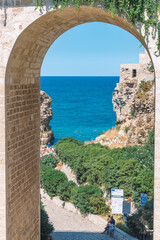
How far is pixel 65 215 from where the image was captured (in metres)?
16.2

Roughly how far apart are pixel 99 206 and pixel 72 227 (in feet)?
4.84

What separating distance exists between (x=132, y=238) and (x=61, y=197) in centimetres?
574

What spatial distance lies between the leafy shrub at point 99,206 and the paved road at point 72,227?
2.07 feet

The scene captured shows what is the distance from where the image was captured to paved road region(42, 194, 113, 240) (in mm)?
13938

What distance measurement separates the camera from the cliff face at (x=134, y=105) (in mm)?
19516

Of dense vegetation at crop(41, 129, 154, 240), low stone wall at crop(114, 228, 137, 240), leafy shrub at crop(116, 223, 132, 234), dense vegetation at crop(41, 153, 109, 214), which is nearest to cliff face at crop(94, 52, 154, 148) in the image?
dense vegetation at crop(41, 129, 154, 240)

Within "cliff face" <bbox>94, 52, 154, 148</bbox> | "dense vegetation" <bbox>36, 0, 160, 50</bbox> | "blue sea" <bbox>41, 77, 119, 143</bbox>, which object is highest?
"dense vegetation" <bbox>36, 0, 160, 50</bbox>

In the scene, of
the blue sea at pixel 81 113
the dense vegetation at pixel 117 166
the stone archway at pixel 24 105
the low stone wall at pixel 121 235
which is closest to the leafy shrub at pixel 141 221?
the low stone wall at pixel 121 235

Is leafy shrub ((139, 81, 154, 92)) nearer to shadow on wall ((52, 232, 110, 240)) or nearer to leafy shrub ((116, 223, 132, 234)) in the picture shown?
leafy shrub ((116, 223, 132, 234))

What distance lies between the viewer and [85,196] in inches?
605

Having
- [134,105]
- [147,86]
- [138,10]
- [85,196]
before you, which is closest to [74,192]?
[85,196]

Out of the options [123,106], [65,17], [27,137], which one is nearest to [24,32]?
[65,17]

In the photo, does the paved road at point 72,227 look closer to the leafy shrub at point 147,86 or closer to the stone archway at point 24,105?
the stone archway at point 24,105

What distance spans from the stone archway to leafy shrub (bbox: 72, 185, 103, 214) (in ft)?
26.7
